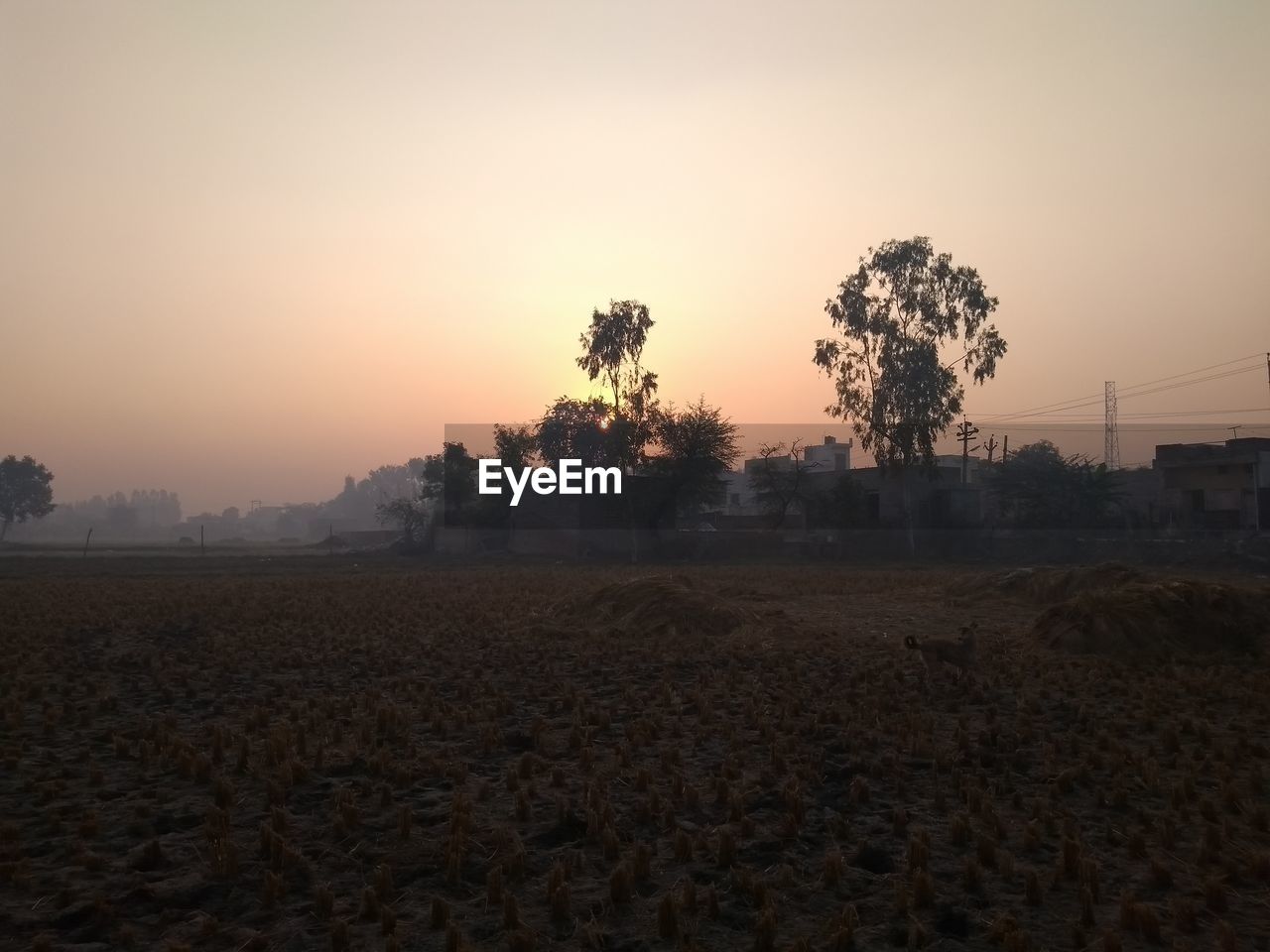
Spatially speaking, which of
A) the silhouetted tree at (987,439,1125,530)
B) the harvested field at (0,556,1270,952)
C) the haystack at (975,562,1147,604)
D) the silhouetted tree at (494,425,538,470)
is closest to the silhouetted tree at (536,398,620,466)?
the silhouetted tree at (494,425,538,470)

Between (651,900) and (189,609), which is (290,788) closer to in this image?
(651,900)

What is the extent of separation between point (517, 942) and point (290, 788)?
2.86 meters

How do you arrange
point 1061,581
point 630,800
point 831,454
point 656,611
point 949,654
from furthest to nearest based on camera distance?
point 831,454, point 1061,581, point 656,611, point 949,654, point 630,800

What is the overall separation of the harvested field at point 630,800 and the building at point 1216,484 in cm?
3178

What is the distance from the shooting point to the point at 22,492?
95.2m

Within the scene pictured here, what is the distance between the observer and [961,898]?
4.41m

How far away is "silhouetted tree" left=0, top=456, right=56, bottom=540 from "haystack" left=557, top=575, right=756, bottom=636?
98916 mm

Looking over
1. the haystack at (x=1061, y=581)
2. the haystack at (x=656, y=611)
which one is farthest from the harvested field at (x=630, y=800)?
the haystack at (x=1061, y=581)

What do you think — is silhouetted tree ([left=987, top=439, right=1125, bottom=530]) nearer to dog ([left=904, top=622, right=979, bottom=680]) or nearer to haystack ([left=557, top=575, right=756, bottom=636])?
haystack ([left=557, top=575, right=756, bottom=636])

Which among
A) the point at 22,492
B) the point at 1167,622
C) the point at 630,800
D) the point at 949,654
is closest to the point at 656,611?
the point at 949,654

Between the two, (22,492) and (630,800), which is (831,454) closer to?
(630,800)

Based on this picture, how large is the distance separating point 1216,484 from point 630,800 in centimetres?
4445

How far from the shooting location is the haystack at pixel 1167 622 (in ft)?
37.4

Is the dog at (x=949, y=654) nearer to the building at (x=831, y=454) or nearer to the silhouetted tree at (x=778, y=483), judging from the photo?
the silhouetted tree at (x=778, y=483)
